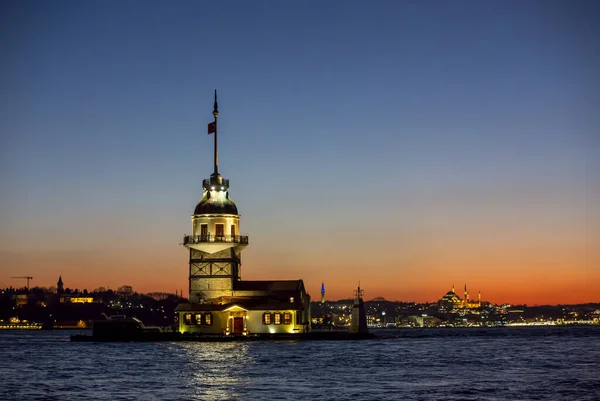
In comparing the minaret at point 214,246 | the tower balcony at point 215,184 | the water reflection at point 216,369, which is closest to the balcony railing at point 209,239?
the minaret at point 214,246

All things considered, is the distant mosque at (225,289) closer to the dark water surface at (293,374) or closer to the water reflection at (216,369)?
the water reflection at (216,369)

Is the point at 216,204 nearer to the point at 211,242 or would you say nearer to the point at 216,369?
the point at 211,242

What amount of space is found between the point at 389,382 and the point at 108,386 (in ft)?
54.3

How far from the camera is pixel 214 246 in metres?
103

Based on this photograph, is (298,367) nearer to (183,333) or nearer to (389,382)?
(389,382)

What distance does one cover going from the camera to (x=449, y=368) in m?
67.2

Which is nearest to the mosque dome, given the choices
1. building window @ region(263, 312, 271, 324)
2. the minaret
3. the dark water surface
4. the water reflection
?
the minaret

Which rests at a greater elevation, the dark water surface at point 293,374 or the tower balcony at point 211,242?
the tower balcony at point 211,242

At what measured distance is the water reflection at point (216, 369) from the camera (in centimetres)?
5047

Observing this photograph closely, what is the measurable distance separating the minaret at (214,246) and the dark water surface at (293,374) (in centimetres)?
1308

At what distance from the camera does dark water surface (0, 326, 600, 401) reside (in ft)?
162

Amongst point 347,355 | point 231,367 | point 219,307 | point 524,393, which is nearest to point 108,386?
point 231,367

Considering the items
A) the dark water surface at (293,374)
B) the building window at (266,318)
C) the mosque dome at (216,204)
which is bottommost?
the dark water surface at (293,374)

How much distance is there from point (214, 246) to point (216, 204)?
523 centimetres
